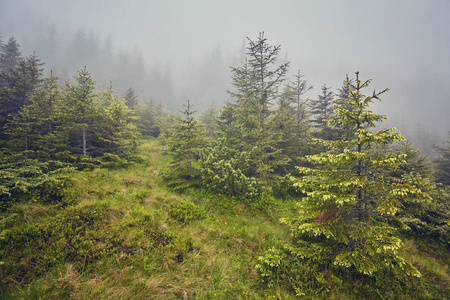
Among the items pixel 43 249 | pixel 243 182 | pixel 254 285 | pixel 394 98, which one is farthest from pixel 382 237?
pixel 394 98

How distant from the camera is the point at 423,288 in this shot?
6039 mm

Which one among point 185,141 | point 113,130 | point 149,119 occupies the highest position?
point 149,119

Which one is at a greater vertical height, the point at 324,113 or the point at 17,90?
the point at 17,90

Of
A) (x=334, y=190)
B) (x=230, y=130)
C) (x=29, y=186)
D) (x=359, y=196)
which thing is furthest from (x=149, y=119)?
(x=359, y=196)

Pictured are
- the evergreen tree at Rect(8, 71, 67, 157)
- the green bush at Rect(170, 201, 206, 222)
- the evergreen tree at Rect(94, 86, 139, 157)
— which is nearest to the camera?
A: the green bush at Rect(170, 201, 206, 222)

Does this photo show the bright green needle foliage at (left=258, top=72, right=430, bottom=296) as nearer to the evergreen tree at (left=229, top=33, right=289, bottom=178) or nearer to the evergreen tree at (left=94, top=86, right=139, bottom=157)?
the evergreen tree at (left=229, top=33, right=289, bottom=178)

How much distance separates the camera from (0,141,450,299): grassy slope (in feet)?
15.4

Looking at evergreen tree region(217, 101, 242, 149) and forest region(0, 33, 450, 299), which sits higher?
evergreen tree region(217, 101, 242, 149)

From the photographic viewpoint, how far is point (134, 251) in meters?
5.96

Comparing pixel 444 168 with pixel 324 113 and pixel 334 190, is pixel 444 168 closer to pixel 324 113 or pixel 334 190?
pixel 324 113

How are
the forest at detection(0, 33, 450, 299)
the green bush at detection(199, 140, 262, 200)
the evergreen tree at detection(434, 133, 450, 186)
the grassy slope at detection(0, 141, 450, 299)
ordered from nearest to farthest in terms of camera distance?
the grassy slope at detection(0, 141, 450, 299)
the forest at detection(0, 33, 450, 299)
the green bush at detection(199, 140, 262, 200)
the evergreen tree at detection(434, 133, 450, 186)

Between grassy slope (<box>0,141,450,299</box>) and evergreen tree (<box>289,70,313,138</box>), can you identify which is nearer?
grassy slope (<box>0,141,450,299</box>)

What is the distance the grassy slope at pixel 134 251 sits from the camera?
4707 millimetres

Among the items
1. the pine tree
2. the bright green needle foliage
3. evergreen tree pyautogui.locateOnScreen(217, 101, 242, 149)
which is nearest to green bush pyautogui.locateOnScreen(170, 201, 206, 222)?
the bright green needle foliage
